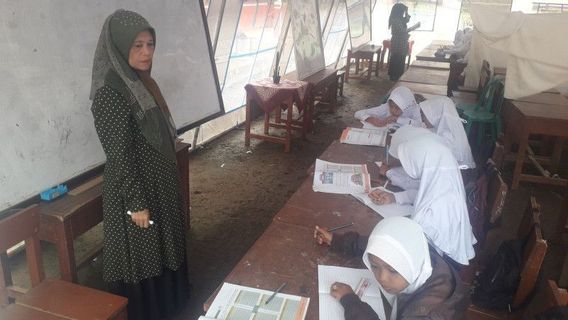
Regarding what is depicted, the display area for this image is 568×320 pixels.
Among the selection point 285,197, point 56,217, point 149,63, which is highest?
point 149,63

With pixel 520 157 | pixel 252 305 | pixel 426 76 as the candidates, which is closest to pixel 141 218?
pixel 252 305

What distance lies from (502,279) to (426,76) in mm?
4535

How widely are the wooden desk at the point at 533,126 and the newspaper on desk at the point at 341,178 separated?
7.06ft

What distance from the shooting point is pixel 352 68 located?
10.5m

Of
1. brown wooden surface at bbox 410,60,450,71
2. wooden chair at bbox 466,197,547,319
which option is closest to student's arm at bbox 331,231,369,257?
wooden chair at bbox 466,197,547,319

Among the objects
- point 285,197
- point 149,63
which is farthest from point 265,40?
point 149,63

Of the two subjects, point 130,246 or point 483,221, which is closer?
point 130,246

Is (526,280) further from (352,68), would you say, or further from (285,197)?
(352,68)

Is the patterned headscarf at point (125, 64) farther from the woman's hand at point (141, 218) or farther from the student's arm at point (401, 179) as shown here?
the student's arm at point (401, 179)

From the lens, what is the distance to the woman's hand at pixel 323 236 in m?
1.63

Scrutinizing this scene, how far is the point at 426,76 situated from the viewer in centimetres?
583

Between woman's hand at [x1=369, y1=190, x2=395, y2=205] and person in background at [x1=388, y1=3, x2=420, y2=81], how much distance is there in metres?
7.35

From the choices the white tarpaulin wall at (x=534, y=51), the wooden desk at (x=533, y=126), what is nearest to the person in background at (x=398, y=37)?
the wooden desk at (x=533, y=126)

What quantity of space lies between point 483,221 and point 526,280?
0.48m
